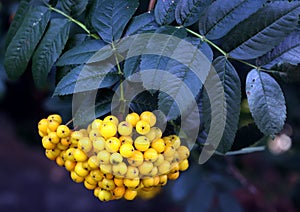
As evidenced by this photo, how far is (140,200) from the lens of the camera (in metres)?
3.40

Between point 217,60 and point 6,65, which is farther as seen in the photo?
point 6,65

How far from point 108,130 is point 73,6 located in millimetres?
384

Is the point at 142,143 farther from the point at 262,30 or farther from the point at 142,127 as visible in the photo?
the point at 262,30

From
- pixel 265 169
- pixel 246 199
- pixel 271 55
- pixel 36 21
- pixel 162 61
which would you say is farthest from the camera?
pixel 246 199

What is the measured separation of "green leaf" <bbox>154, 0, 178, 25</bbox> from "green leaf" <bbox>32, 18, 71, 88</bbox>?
236 mm

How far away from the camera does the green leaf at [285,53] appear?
3.16 feet

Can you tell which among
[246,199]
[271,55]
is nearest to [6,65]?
[271,55]

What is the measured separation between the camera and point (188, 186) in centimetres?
187

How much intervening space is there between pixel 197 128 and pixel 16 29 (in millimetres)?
549

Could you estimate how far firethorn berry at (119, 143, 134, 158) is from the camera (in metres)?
0.85

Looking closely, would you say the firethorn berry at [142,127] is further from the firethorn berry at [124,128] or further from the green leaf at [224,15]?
the green leaf at [224,15]

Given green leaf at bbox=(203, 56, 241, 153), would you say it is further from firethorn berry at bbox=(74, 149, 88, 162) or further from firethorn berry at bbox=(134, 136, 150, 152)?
firethorn berry at bbox=(74, 149, 88, 162)

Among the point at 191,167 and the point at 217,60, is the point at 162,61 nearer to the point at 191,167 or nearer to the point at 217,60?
the point at 217,60

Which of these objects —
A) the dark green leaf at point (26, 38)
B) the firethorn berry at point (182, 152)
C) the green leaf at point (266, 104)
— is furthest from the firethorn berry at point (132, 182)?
the dark green leaf at point (26, 38)
